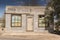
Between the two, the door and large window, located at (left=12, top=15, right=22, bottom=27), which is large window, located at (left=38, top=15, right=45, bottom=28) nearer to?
the door

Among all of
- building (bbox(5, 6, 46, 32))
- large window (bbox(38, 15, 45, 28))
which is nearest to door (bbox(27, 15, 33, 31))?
building (bbox(5, 6, 46, 32))

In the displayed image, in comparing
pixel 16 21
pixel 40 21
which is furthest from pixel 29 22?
pixel 16 21

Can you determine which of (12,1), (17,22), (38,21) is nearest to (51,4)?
(38,21)

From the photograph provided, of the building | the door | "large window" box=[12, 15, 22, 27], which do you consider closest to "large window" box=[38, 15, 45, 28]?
the building

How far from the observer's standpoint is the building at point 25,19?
85.9ft

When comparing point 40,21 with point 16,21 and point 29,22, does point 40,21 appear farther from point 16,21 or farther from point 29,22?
point 16,21

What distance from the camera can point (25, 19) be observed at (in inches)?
1031

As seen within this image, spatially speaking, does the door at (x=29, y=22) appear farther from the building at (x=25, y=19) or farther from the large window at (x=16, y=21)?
the large window at (x=16, y=21)

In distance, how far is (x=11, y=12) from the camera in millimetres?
26281

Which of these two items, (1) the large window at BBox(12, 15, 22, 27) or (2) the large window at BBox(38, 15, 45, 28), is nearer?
(2) the large window at BBox(38, 15, 45, 28)

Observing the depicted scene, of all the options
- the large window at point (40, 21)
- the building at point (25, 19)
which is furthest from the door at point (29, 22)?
the large window at point (40, 21)

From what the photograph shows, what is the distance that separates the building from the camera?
26188 mm

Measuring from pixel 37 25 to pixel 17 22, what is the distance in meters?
3.03

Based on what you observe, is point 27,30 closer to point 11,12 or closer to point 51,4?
point 11,12
